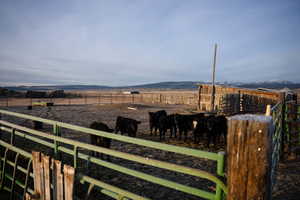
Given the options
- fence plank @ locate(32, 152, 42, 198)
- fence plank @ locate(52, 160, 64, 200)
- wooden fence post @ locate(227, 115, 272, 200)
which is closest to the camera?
wooden fence post @ locate(227, 115, 272, 200)

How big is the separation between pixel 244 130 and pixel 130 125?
7.60 meters

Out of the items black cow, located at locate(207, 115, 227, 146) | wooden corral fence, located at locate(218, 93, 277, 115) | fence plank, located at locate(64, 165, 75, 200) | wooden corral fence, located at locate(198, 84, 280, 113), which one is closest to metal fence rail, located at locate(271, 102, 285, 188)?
fence plank, located at locate(64, 165, 75, 200)

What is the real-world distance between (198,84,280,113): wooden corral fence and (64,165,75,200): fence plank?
18.3 meters

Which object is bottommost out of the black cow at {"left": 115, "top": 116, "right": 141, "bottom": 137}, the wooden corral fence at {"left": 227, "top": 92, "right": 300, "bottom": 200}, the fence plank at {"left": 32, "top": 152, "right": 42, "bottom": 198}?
the black cow at {"left": 115, "top": 116, "right": 141, "bottom": 137}

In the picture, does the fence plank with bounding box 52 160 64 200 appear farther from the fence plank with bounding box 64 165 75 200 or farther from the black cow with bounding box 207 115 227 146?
the black cow with bounding box 207 115 227 146

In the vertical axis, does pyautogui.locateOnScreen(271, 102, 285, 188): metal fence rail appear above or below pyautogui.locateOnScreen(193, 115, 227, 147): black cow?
above

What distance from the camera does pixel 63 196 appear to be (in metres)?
2.58

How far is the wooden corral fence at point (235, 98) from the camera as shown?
1894 cm

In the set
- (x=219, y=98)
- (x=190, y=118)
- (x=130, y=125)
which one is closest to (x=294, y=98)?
(x=190, y=118)

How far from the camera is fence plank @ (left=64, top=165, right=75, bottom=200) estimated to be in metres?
2.44

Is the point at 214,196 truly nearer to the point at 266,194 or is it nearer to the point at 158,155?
the point at 266,194

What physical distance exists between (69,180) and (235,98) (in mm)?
19238

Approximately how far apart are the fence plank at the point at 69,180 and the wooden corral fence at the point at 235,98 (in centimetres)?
1834

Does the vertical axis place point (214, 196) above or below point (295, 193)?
above
